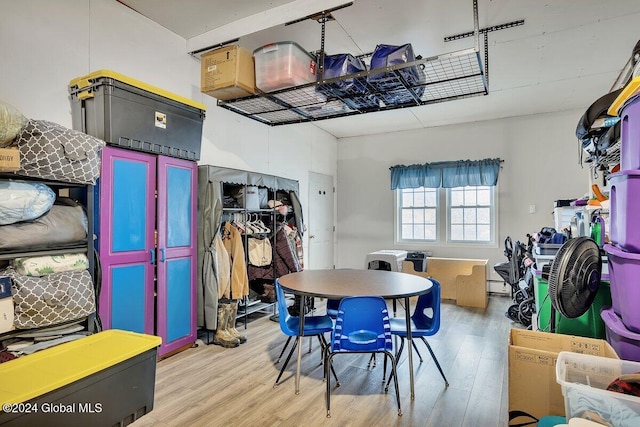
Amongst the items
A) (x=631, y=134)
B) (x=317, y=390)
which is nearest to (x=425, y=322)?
(x=317, y=390)

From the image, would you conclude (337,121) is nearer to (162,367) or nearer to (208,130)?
(208,130)

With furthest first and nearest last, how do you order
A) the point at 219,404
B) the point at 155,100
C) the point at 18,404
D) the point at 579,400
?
the point at 155,100 → the point at 219,404 → the point at 579,400 → the point at 18,404

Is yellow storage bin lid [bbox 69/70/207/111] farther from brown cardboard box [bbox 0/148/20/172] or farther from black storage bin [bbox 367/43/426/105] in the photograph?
black storage bin [bbox 367/43/426/105]

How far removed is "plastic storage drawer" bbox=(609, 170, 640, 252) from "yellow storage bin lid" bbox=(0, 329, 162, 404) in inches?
87.0

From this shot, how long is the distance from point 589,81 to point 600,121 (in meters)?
2.47

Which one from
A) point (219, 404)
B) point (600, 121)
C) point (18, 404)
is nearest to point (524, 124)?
point (600, 121)

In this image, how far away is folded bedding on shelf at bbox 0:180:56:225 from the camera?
5.97 feet

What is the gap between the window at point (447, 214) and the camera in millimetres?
5977

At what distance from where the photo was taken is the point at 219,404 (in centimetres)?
241

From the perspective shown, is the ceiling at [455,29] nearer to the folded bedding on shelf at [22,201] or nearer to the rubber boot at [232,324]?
the folded bedding on shelf at [22,201]

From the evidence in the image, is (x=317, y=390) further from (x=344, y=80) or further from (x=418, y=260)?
(x=418, y=260)

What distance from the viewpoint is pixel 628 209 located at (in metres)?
1.54

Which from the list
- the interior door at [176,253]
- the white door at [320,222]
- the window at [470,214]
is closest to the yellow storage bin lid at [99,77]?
the interior door at [176,253]

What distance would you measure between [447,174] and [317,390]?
4489 millimetres
